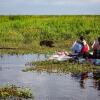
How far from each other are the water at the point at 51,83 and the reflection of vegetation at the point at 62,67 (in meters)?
0.82

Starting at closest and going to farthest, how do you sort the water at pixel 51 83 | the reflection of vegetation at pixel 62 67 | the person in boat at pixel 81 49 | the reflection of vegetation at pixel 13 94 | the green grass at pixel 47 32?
the reflection of vegetation at pixel 13 94 < the water at pixel 51 83 < the reflection of vegetation at pixel 62 67 < the person in boat at pixel 81 49 < the green grass at pixel 47 32

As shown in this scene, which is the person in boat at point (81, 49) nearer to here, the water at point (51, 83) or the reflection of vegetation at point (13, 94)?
the water at point (51, 83)

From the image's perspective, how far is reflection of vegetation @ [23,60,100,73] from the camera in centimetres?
2544

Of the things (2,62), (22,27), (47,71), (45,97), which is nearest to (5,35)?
(22,27)

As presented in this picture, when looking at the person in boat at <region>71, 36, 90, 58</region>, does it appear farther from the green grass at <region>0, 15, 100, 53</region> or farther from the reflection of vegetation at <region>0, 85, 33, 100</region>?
the reflection of vegetation at <region>0, 85, 33, 100</region>

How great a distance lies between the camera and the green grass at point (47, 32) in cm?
4228

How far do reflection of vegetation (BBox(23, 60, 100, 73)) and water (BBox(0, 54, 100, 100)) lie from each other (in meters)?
0.82

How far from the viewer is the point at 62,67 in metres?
26.4

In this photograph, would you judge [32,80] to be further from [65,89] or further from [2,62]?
[2,62]

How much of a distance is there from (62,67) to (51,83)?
4.85m

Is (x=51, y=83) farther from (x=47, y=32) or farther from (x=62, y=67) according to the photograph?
(x=47, y=32)

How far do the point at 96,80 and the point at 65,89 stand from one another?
8.83 ft

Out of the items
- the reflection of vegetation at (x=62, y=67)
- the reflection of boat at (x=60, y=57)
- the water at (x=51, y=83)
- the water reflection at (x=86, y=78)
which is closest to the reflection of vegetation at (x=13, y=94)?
the water at (x=51, y=83)

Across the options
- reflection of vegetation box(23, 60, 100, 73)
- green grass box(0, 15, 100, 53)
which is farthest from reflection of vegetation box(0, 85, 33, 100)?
green grass box(0, 15, 100, 53)
